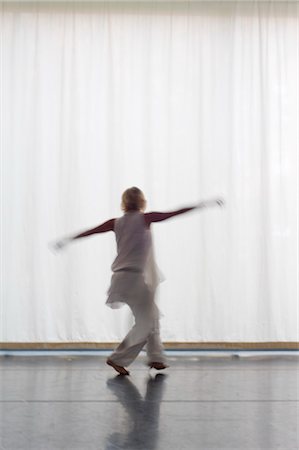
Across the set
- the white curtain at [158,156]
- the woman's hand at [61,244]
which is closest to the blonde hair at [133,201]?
the woman's hand at [61,244]

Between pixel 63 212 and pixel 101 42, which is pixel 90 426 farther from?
pixel 101 42

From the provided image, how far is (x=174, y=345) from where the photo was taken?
5703 millimetres

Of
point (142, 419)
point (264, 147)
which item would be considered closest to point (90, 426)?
point (142, 419)

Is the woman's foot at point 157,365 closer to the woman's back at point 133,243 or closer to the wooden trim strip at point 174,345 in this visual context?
the woman's back at point 133,243

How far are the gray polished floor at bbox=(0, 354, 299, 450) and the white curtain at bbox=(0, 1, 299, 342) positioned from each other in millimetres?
570

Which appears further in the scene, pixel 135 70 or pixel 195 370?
pixel 135 70

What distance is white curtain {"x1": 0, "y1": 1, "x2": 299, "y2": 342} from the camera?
5.73m

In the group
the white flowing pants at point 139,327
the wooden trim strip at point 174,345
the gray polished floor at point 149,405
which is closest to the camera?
the gray polished floor at point 149,405

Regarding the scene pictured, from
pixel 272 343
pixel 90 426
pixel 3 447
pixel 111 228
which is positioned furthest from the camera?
pixel 272 343

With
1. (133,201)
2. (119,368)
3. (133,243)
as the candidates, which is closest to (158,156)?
(133,201)

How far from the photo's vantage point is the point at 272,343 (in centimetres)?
571

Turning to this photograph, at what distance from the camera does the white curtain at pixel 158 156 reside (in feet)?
18.8

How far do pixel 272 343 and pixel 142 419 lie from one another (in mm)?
2530

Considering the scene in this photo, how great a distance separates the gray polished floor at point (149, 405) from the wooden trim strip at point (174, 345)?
40 cm
